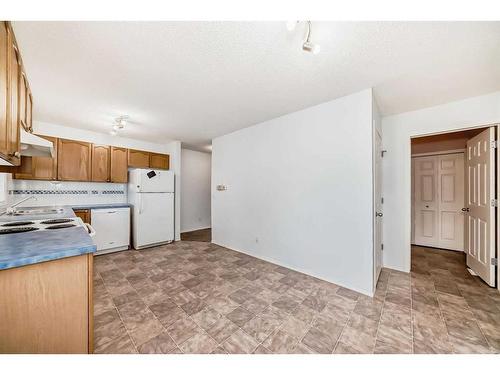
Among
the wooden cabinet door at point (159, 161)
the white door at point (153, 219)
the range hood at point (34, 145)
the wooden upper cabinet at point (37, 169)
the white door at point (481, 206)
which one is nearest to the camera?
the range hood at point (34, 145)

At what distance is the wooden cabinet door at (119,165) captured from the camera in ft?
13.1

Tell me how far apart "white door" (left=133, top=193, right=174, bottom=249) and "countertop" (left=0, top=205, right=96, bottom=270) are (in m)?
2.63

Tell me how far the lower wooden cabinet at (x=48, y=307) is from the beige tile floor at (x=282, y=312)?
21.5 inches

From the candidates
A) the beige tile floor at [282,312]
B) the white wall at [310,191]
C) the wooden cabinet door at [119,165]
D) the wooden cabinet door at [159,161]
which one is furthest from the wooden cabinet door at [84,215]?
the white wall at [310,191]

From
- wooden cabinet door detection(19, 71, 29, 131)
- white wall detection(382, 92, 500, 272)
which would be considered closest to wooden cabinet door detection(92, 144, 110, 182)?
wooden cabinet door detection(19, 71, 29, 131)

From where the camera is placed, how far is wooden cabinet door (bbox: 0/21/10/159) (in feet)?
3.65

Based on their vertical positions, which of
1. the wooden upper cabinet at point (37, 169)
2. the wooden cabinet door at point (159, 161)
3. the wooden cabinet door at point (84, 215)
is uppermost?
the wooden cabinet door at point (159, 161)

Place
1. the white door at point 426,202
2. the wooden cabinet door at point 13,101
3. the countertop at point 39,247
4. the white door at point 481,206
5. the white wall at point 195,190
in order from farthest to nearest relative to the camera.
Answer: the white wall at point 195,190, the white door at point 426,202, the white door at point 481,206, the wooden cabinet door at point 13,101, the countertop at point 39,247

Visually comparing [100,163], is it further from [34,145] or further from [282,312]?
[282,312]

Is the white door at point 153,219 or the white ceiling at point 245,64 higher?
the white ceiling at point 245,64

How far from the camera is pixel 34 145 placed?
1909 mm

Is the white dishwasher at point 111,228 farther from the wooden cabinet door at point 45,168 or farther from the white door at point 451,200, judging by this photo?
the white door at point 451,200

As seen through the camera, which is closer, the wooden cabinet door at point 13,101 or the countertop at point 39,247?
the countertop at point 39,247
